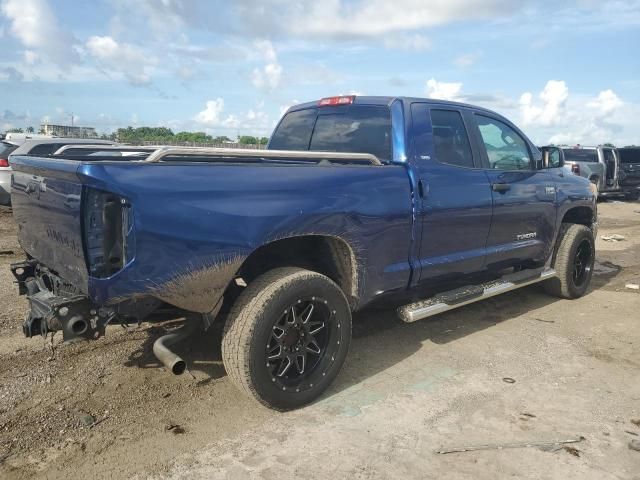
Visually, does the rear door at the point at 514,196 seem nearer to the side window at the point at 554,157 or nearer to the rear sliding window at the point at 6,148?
the side window at the point at 554,157

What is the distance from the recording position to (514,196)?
504cm

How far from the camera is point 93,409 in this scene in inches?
133

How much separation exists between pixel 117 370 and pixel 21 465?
1.13 m

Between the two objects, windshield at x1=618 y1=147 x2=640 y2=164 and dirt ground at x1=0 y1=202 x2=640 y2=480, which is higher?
windshield at x1=618 y1=147 x2=640 y2=164

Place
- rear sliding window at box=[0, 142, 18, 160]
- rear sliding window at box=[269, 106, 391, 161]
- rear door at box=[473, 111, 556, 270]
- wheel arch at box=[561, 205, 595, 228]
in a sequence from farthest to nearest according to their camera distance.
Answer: rear sliding window at box=[0, 142, 18, 160], wheel arch at box=[561, 205, 595, 228], rear door at box=[473, 111, 556, 270], rear sliding window at box=[269, 106, 391, 161]

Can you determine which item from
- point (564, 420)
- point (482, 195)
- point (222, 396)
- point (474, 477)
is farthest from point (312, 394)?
point (482, 195)

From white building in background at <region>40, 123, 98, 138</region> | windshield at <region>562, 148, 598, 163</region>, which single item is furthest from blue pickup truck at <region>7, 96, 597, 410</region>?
white building in background at <region>40, 123, 98, 138</region>

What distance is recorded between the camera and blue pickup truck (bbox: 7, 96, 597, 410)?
2838 millimetres

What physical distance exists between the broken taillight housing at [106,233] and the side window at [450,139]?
2507 mm

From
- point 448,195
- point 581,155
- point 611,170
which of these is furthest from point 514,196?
point 611,170

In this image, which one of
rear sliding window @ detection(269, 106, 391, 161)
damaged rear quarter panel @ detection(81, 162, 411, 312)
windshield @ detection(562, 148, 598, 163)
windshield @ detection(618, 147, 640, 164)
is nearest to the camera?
damaged rear quarter panel @ detection(81, 162, 411, 312)

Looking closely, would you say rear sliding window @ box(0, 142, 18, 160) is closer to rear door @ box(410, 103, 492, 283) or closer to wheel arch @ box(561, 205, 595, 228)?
rear door @ box(410, 103, 492, 283)

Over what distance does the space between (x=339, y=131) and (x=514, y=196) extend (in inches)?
67.3

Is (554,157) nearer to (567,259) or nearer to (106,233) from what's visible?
(567,259)
